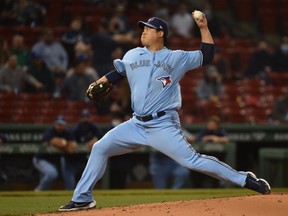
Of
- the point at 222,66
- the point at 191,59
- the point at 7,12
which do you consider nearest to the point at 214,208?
the point at 191,59

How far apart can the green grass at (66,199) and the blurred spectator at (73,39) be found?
517 cm

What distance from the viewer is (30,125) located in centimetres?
1434

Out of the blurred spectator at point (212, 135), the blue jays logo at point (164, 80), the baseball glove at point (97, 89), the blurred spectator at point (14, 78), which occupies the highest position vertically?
the blue jays logo at point (164, 80)

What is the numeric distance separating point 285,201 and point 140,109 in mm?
1683

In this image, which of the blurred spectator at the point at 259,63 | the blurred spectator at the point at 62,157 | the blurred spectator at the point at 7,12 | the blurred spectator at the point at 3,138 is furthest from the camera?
the blurred spectator at the point at 259,63

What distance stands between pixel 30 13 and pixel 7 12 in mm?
467

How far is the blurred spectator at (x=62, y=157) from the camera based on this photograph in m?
13.6

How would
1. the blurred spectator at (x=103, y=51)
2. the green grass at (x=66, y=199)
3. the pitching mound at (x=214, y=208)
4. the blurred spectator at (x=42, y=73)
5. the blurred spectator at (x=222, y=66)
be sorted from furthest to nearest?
the blurred spectator at (x=222, y=66) < the blurred spectator at (x=103, y=51) < the blurred spectator at (x=42, y=73) < the green grass at (x=66, y=199) < the pitching mound at (x=214, y=208)

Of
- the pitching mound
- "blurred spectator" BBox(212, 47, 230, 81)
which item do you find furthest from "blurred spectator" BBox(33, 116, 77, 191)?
the pitching mound

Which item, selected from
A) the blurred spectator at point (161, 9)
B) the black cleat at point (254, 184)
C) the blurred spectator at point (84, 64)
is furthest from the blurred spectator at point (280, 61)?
the black cleat at point (254, 184)

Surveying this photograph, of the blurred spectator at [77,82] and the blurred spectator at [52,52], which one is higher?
the blurred spectator at [52,52]

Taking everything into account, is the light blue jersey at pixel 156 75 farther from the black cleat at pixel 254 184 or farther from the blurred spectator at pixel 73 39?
the blurred spectator at pixel 73 39

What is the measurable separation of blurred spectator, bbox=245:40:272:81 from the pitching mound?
9633mm

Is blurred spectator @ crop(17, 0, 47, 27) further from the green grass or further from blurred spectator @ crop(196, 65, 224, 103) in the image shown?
the green grass
